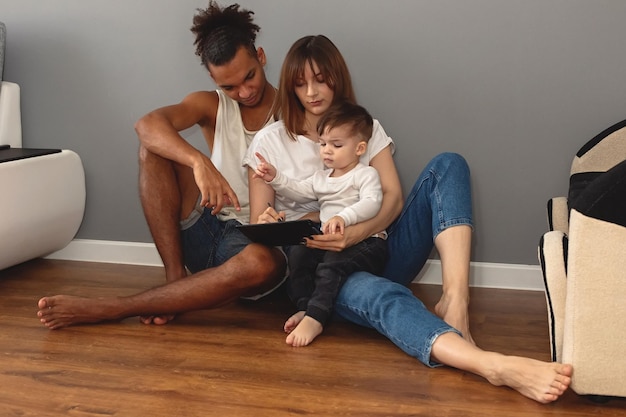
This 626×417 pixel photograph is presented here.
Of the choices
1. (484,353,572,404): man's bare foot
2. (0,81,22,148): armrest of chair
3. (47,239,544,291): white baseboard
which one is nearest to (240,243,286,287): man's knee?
(484,353,572,404): man's bare foot

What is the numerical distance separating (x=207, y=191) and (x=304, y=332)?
457 millimetres

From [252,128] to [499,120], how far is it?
0.83 metres

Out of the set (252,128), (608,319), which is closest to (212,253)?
(252,128)

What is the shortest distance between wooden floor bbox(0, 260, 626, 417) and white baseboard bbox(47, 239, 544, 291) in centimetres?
20

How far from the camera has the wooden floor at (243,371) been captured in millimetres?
1811

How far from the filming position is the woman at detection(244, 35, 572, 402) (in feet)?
6.73

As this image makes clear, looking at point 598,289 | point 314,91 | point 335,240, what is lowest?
point 335,240

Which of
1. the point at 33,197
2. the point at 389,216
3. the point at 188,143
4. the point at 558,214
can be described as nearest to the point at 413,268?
the point at 389,216

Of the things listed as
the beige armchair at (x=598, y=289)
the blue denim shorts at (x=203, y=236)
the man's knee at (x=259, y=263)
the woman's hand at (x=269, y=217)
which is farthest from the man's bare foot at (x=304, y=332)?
the beige armchair at (x=598, y=289)

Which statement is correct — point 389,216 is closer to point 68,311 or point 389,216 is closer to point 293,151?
point 293,151

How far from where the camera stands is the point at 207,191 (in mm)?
2268

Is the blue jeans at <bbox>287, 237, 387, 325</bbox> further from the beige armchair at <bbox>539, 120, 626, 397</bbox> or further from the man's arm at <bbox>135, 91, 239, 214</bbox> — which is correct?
the beige armchair at <bbox>539, 120, 626, 397</bbox>

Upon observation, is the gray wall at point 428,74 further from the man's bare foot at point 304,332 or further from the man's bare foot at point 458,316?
the man's bare foot at point 304,332

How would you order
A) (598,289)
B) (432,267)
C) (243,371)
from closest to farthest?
1. (598,289)
2. (243,371)
3. (432,267)
